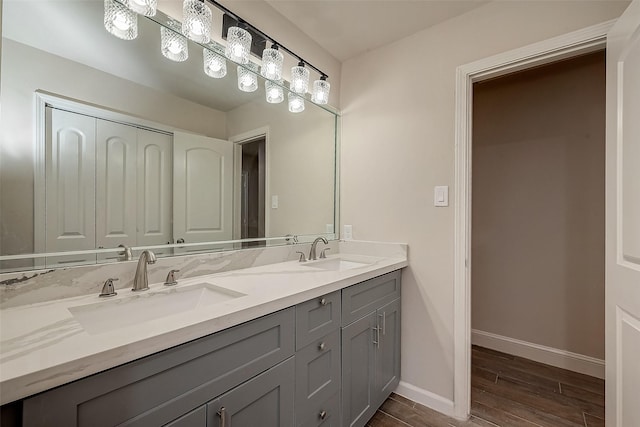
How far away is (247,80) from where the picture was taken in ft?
5.01

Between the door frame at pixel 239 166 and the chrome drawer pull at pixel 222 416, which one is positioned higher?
the door frame at pixel 239 166

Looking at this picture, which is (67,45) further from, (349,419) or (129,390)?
(349,419)

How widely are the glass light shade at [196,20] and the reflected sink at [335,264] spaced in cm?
129

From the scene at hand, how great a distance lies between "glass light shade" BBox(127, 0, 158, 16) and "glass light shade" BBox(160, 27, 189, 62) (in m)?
0.09

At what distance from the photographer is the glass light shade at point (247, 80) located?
1.50 metres

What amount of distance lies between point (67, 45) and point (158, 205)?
62cm

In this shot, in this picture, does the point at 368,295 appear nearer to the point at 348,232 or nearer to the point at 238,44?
the point at 348,232

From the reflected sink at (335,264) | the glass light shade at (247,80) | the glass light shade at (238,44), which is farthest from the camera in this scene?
the reflected sink at (335,264)

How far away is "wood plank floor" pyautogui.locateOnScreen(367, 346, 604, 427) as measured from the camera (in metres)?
1.57

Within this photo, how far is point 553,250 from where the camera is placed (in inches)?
85.4

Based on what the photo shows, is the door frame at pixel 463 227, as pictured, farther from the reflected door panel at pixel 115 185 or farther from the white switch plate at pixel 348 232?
the reflected door panel at pixel 115 185

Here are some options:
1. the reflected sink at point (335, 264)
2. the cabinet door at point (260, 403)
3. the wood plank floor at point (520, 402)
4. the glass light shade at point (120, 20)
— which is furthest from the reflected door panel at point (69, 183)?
the wood plank floor at point (520, 402)

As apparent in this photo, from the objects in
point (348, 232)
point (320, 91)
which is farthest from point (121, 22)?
point (348, 232)

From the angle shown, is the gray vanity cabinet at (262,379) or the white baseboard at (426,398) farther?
the white baseboard at (426,398)
